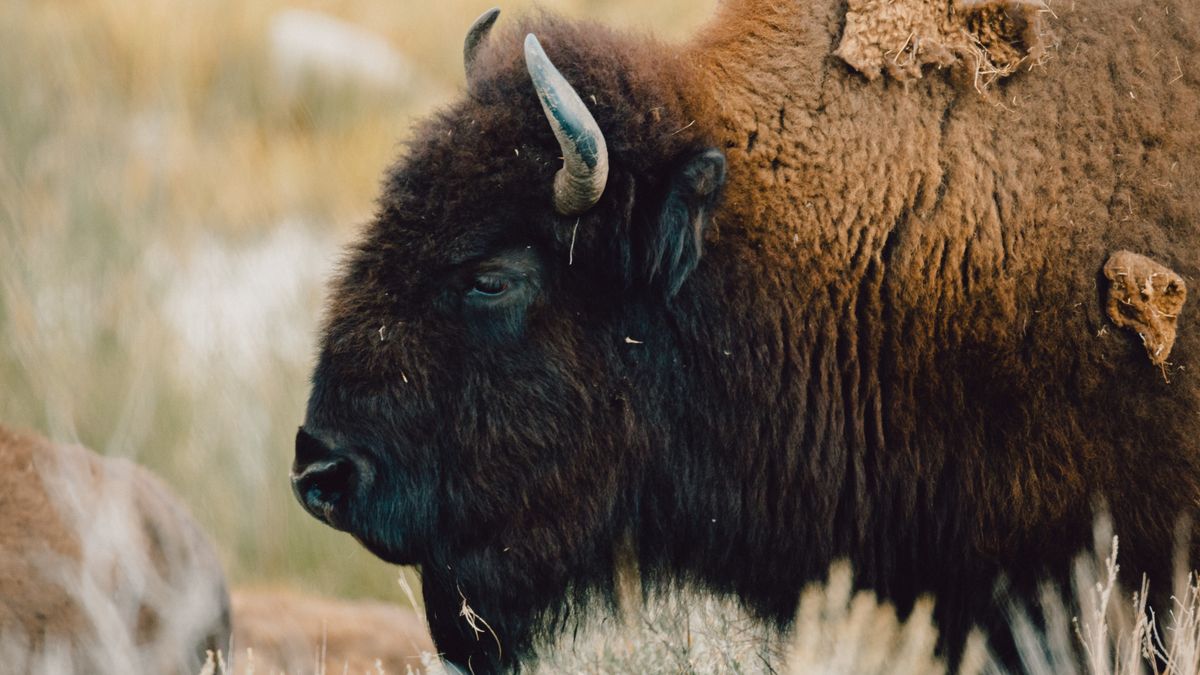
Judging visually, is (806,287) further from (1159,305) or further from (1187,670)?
(1187,670)

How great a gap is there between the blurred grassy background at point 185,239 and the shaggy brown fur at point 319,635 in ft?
5.49

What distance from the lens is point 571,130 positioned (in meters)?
3.00

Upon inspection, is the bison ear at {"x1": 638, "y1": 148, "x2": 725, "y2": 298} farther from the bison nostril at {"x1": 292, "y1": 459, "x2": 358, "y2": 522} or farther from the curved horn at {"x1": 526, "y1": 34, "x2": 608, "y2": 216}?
the bison nostril at {"x1": 292, "y1": 459, "x2": 358, "y2": 522}

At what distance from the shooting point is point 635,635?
12.4 ft

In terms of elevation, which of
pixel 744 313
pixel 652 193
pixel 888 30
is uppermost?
pixel 888 30

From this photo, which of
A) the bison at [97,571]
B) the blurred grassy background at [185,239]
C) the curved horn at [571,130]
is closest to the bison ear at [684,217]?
the curved horn at [571,130]

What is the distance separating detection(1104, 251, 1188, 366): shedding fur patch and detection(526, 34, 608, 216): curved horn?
1160 millimetres

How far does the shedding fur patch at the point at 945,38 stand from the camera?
3.29 m

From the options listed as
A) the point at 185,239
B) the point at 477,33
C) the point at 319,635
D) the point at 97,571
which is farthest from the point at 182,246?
the point at 477,33

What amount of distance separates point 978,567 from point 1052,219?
2.69ft

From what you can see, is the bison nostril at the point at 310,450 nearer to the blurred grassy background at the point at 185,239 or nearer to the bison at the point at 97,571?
the bison at the point at 97,571

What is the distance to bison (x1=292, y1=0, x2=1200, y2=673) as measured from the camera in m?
3.14

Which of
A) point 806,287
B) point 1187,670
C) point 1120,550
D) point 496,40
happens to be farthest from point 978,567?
point 496,40

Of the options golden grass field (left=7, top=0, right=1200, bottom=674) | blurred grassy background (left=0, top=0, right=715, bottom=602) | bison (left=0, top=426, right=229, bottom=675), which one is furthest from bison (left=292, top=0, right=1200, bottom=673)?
golden grass field (left=7, top=0, right=1200, bottom=674)
